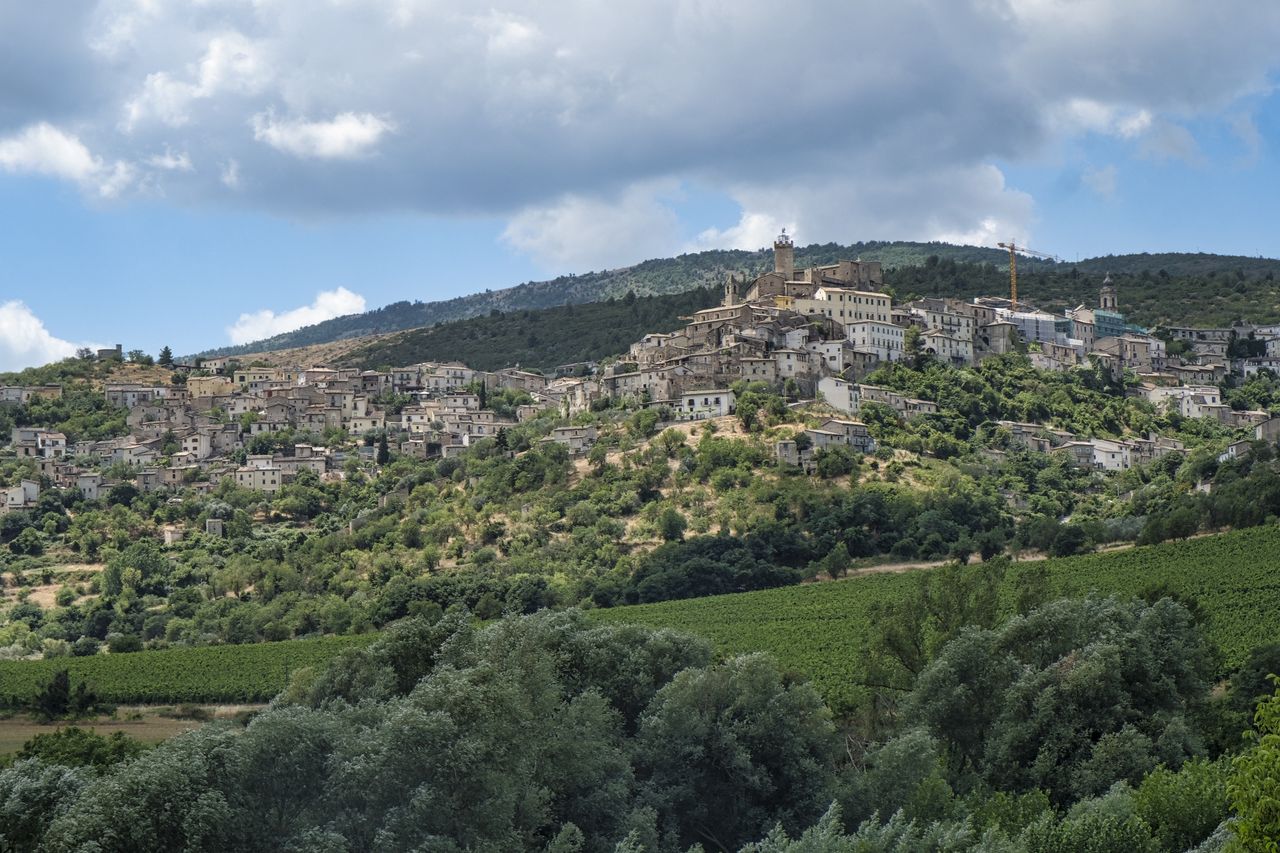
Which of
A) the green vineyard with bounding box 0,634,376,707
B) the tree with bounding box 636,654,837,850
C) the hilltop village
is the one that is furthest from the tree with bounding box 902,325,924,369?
the tree with bounding box 636,654,837,850

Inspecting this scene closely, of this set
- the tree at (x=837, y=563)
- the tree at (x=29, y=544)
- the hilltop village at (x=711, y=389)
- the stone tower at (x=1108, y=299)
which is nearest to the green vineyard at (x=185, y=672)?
the tree at (x=837, y=563)

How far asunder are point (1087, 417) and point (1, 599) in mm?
59385

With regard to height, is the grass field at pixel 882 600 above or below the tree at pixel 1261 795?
below

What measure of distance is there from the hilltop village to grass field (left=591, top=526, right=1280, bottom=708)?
1930 centimetres

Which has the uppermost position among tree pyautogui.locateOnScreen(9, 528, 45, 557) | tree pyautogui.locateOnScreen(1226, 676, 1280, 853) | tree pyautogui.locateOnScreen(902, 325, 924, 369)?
tree pyautogui.locateOnScreen(902, 325, 924, 369)

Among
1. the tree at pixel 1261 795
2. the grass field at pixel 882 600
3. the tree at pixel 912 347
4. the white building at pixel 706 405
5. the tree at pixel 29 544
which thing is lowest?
the grass field at pixel 882 600

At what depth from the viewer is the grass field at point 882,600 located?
2079 inches

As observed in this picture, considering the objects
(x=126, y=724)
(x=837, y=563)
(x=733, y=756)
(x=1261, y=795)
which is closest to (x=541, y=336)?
(x=837, y=563)

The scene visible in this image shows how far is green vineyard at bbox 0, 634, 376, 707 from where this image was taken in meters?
63.7

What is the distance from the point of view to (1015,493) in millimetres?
85188

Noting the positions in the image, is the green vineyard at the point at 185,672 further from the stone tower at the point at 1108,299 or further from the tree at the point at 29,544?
the stone tower at the point at 1108,299

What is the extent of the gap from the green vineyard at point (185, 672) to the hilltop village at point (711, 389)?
28949 mm

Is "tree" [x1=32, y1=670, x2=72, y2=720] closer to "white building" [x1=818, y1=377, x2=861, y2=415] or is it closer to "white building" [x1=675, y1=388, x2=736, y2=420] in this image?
"white building" [x1=675, y1=388, x2=736, y2=420]

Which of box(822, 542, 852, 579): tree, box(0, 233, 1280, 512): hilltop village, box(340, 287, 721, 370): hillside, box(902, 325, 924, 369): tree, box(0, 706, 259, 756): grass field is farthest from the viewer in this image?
box(340, 287, 721, 370): hillside
